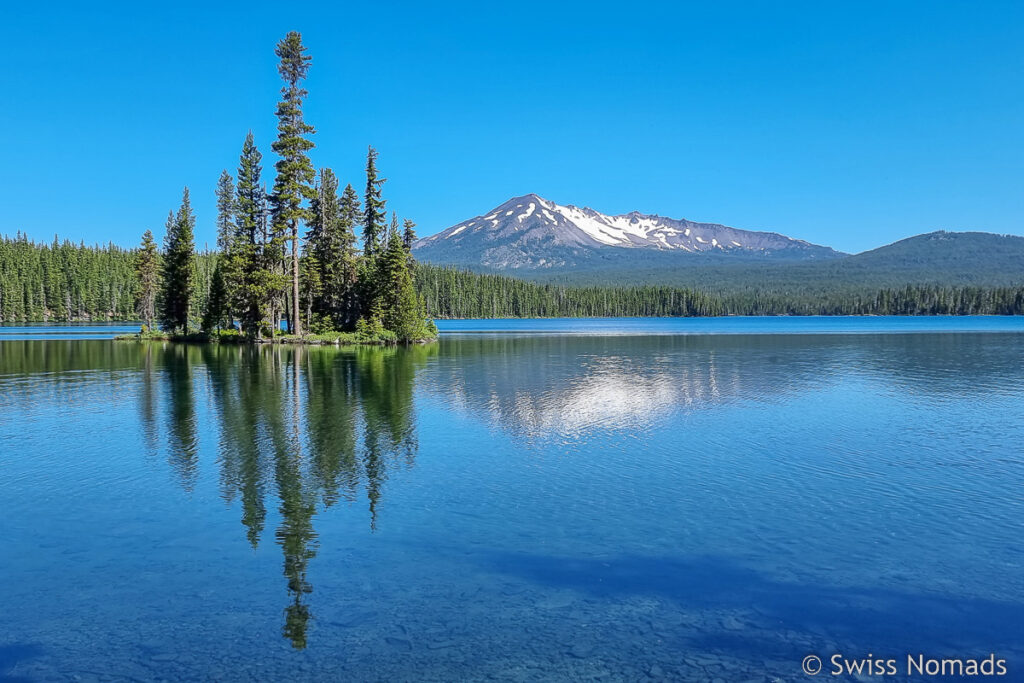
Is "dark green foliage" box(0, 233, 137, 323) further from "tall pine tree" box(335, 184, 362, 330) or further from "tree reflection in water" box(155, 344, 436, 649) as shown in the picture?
"tree reflection in water" box(155, 344, 436, 649)

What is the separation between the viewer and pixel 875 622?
29.6ft

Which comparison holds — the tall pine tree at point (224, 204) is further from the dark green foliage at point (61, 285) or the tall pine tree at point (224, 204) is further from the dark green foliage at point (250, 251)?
the dark green foliage at point (61, 285)

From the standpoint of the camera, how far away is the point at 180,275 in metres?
83.1

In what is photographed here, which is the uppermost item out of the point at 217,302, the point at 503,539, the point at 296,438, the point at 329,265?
the point at 329,265

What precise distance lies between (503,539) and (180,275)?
8138 centimetres

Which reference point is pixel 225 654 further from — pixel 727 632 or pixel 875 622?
pixel 875 622

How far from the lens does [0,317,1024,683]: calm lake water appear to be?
8.38 meters

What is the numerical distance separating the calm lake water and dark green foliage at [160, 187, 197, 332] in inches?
2419

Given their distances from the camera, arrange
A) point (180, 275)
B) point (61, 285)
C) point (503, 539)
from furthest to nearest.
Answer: point (61, 285)
point (180, 275)
point (503, 539)

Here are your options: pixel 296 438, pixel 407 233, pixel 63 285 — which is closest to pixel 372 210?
pixel 407 233

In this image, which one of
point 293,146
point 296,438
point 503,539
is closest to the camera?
point 503,539

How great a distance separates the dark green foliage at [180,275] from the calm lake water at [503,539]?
6145 cm

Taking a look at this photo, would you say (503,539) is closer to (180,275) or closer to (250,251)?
(250,251)

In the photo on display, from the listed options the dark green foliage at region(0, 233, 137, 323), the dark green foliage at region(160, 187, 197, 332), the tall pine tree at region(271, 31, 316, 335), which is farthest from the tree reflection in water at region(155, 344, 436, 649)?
the dark green foliage at region(0, 233, 137, 323)
